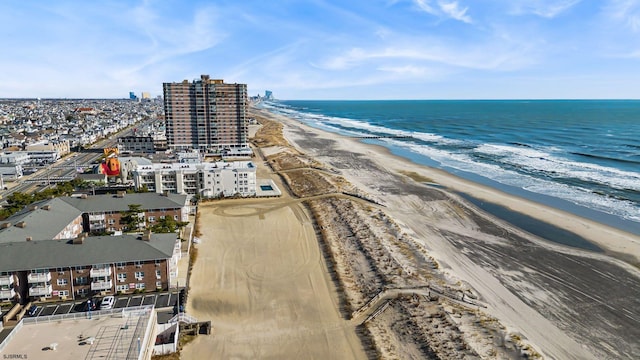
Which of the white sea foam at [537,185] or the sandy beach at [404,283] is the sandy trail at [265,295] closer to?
the sandy beach at [404,283]

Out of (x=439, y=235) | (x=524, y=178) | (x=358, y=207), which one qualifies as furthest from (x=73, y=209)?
(x=524, y=178)

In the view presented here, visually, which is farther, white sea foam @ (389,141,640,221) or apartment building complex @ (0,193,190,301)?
white sea foam @ (389,141,640,221)

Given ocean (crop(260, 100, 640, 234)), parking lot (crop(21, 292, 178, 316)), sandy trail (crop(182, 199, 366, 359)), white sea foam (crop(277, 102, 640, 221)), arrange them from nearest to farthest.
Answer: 1. sandy trail (crop(182, 199, 366, 359))
2. parking lot (crop(21, 292, 178, 316))
3. white sea foam (crop(277, 102, 640, 221))
4. ocean (crop(260, 100, 640, 234))

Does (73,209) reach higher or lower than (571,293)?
higher

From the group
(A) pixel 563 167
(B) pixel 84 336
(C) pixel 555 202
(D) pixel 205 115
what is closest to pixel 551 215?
(C) pixel 555 202

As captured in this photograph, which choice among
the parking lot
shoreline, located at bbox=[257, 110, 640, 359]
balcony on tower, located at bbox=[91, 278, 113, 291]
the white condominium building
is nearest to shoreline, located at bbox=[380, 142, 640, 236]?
shoreline, located at bbox=[257, 110, 640, 359]

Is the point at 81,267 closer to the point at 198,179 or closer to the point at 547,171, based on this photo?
the point at 198,179

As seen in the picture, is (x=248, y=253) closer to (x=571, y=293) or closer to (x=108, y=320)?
(x=108, y=320)

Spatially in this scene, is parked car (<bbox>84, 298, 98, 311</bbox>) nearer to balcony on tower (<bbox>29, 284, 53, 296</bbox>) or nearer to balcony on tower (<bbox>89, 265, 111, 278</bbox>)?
balcony on tower (<bbox>89, 265, 111, 278</bbox>)
